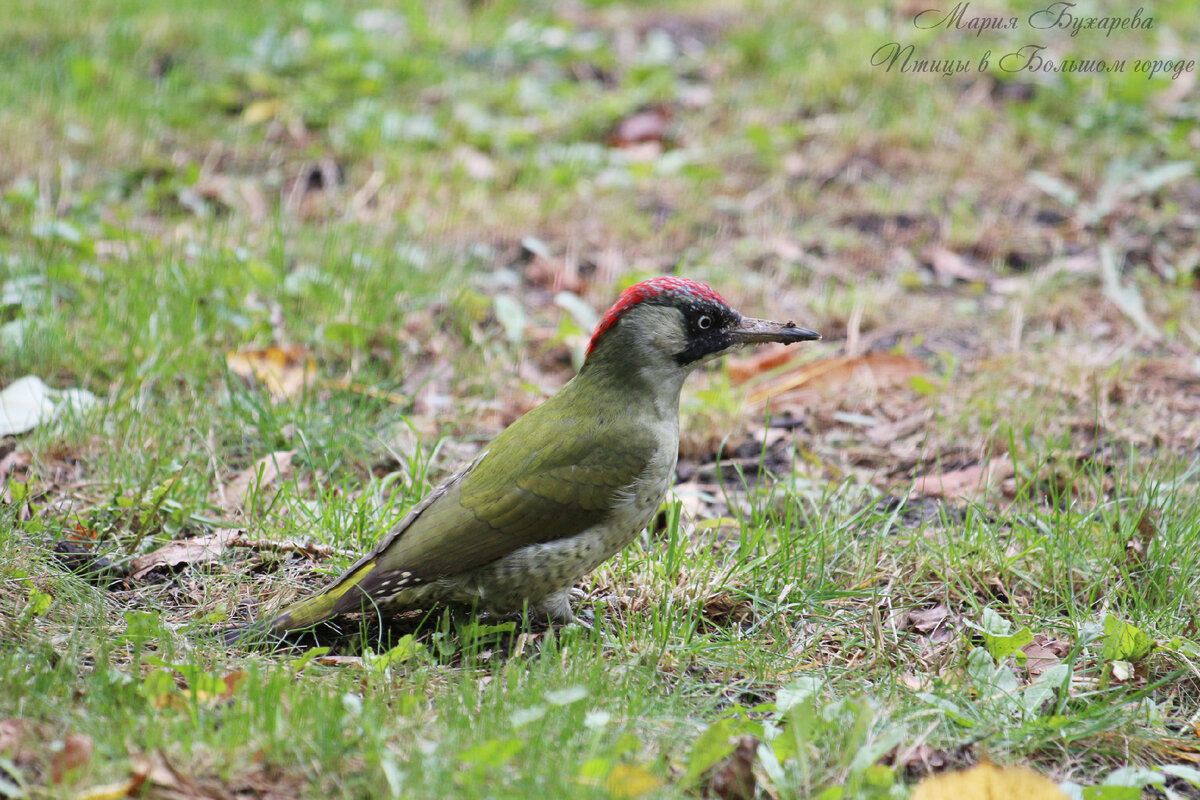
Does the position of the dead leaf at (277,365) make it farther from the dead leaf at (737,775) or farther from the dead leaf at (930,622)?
the dead leaf at (737,775)

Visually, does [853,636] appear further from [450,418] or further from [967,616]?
[450,418]

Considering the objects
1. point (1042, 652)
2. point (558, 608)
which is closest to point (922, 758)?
point (1042, 652)

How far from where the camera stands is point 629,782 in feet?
7.78

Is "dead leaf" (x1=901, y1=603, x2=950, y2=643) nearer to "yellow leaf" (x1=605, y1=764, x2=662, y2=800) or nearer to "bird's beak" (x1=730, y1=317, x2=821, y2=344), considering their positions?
"bird's beak" (x1=730, y1=317, x2=821, y2=344)

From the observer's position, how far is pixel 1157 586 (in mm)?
3330

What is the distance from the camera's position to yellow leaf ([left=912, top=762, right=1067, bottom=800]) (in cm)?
244

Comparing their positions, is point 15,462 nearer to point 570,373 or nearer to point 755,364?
point 570,373

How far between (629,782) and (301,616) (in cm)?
124

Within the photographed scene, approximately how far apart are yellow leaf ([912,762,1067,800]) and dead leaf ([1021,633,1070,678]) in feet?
2.36

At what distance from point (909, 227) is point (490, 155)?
259 cm

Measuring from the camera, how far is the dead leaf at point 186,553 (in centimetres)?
362

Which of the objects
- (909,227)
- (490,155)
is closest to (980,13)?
(909,227)

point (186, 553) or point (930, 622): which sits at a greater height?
point (186, 553)

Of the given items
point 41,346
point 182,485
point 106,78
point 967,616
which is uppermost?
point 106,78
